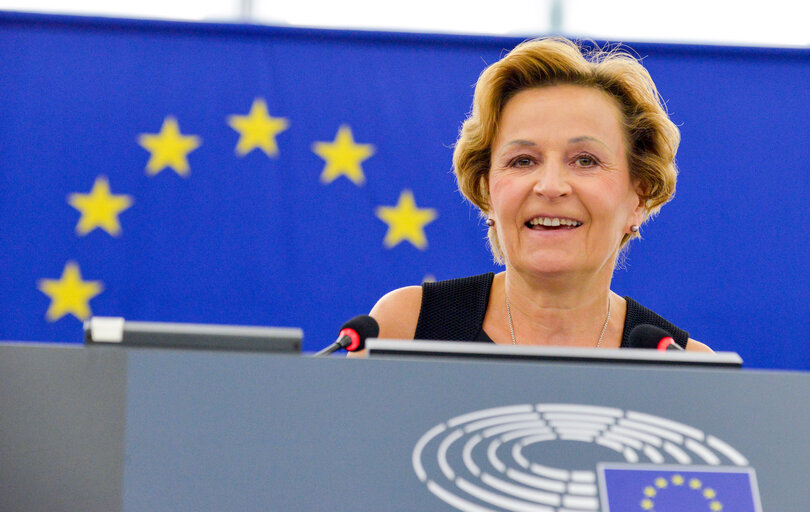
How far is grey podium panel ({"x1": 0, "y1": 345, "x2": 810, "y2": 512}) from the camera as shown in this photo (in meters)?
0.78

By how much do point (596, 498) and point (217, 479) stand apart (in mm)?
330

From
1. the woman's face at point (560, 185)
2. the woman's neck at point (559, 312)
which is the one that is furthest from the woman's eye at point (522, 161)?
the woman's neck at point (559, 312)

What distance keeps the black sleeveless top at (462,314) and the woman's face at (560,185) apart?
14 centimetres

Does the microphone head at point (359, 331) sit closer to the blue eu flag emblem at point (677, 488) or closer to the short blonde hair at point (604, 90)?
the blue eu flag emblem at point (677, 488)

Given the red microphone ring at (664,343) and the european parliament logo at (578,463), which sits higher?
the red microphone ring at (664,343)

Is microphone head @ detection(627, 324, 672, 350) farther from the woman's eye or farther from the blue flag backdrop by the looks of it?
the blue flag backdrop

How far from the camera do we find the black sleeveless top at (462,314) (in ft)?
5.90

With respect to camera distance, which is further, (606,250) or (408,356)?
(606,250)

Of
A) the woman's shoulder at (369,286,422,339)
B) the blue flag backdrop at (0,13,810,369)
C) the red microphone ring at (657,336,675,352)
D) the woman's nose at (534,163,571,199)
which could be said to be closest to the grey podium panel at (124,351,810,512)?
the red microphone ring at (657,336,675,352)

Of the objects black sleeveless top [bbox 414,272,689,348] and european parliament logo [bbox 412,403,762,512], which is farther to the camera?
black sleeveless top [bbox 414,272,689,348]

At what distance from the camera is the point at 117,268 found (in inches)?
101

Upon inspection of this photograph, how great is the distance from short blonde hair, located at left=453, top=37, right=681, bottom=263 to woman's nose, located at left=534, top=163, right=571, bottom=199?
20 centimetres

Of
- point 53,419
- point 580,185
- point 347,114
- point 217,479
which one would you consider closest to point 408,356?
point 217,479

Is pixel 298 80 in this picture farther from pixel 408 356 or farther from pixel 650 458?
pixel 650 458
